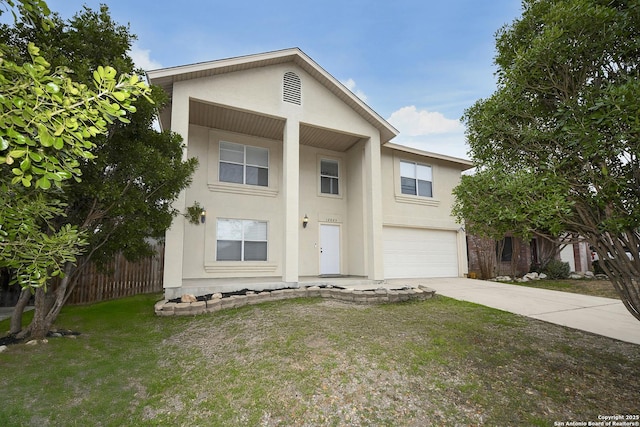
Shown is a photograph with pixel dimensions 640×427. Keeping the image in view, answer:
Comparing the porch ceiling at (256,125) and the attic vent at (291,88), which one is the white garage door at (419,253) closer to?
the porch ceiling at (256,125)

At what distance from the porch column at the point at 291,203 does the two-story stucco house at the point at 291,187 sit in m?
0.03

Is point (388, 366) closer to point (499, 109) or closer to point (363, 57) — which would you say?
point (499, 109)

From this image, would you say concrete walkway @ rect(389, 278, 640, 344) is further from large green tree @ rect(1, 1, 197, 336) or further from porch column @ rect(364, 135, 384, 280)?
large green tree @ rect(1, 1, 197, 336)

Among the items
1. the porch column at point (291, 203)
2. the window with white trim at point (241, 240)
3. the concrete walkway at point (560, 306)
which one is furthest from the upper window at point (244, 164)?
the concrete walkway at point (560, 306)

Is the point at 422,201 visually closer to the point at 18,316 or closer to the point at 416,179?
the point at 416,179

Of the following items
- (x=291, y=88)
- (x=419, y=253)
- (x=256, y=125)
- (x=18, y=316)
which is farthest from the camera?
(x=419, y=253)

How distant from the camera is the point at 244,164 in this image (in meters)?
11.6

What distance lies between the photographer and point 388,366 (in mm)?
4238

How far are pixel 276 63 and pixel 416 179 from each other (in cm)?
748

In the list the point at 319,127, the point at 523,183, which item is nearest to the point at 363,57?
the point at 319,127

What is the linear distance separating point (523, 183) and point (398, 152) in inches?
386

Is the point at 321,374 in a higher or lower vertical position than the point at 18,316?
lower

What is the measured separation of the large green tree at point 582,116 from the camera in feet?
11.2

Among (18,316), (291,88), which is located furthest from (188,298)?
(291,88)
